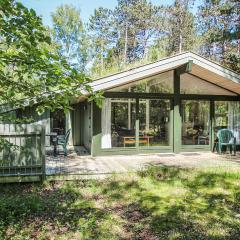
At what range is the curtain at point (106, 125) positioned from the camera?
34.1ft

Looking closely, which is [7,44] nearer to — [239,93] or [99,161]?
[99,161]

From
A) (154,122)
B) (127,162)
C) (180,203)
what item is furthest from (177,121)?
(180,203)

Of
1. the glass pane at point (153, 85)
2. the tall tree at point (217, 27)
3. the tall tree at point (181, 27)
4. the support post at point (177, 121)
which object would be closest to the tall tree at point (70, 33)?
the tall tree at point (181, 27)

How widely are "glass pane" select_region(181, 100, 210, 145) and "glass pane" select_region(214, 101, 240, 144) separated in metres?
0.57

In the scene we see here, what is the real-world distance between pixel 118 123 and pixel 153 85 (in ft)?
6.22

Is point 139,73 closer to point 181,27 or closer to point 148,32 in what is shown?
point 181,27

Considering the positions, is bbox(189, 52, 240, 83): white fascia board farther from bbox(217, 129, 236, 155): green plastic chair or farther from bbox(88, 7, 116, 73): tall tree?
bbox(88, 7, 116, 73): tall tree

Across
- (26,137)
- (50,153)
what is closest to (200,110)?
(50,153)

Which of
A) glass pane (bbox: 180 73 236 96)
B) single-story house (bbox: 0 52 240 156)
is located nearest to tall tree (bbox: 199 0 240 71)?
glass pane (bbox: 180 73 236 96)

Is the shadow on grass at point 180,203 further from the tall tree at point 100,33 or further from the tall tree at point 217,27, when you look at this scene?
the tall tree at point 100,33

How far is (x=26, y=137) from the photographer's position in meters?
6.40

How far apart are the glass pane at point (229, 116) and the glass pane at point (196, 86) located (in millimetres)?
584

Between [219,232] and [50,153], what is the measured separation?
7.50 metres

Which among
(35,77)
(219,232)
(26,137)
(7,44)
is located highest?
Answer: (7,44)
